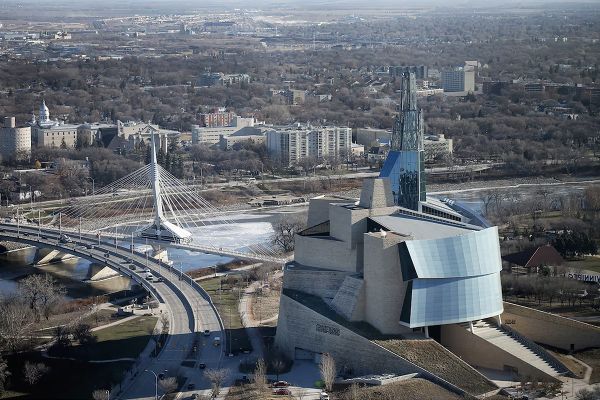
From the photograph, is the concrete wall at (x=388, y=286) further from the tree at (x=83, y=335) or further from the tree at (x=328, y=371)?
the tree at (x=83, y=335)

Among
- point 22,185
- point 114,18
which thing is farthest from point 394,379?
point 114,18

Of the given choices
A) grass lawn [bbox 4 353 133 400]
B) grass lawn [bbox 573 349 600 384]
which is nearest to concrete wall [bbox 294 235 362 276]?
grass lawn [bbox 4 353 133 400]

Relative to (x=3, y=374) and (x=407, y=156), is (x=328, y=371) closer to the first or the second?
(x=3, y=374)

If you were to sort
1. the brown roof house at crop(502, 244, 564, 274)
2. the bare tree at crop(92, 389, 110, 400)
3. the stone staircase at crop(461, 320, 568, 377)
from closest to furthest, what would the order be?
the bare tree at crop(92, 389, 110, 400)
the stone staircase at crop(461, 320, 568, 377)
the brown roof house at crop(502, 244, 564, 274)

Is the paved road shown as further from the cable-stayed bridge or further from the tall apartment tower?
the tall apartment tower

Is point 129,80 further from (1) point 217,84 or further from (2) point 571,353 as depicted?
(2) point 571,353

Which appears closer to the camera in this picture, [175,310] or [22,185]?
[175,310]
